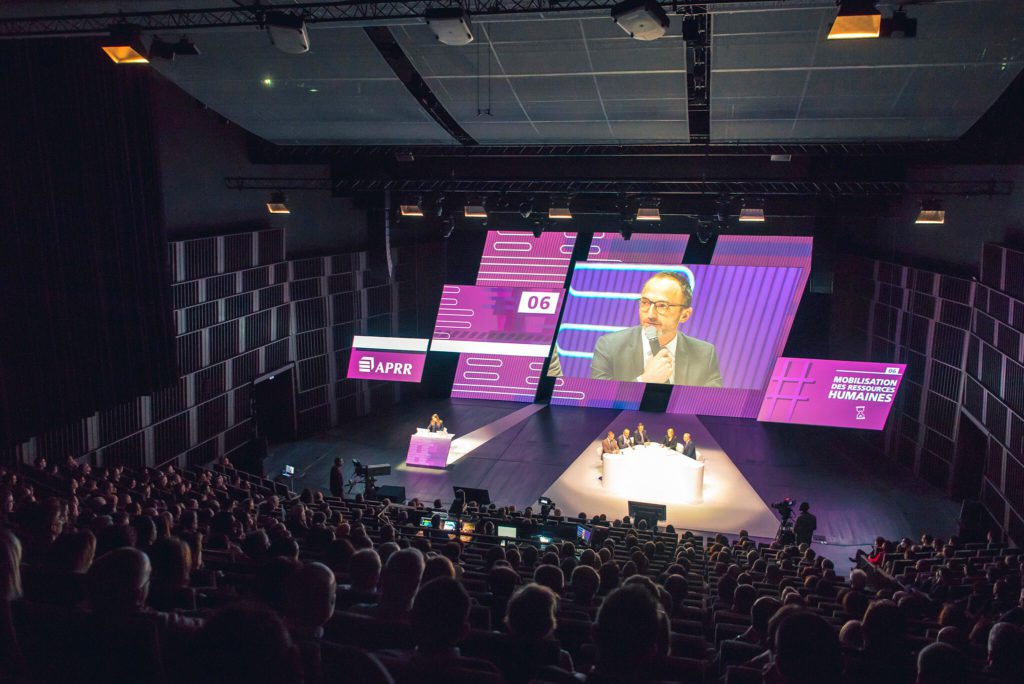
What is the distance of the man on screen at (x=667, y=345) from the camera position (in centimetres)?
1658

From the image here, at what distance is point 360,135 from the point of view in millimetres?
14016

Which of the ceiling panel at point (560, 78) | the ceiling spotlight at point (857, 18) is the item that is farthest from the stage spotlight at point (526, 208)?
the ceiling spotlight at point (857, 18)

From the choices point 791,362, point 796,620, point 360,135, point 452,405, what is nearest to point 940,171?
point 791,362

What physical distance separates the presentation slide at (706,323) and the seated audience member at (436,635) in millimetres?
14675

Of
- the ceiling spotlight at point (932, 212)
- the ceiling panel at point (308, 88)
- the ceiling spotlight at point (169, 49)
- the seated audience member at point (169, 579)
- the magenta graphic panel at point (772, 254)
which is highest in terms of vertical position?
the ceiling panel at point (308, 88)

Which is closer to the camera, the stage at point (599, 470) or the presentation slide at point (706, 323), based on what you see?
the stage at point (599, 470)

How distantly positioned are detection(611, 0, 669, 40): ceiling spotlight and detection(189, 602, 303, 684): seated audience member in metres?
6.48

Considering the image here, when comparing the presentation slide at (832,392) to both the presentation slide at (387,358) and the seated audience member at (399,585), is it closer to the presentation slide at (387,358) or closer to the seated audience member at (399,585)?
the presentation slide at (387,358)

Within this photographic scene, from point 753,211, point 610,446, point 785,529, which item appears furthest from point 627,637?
point 753,211

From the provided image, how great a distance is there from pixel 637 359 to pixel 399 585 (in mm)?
14434

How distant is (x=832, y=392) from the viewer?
42.3 feet

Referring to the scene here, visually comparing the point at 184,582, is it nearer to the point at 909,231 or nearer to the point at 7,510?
the point at 7,510

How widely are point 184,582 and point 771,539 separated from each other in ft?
33.3

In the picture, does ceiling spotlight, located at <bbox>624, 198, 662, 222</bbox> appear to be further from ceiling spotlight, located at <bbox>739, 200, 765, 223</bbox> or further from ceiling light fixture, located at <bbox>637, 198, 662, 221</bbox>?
ceiling spotlight, located at <bbox>739, 200, 765, 223</bbox>
